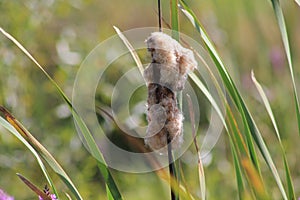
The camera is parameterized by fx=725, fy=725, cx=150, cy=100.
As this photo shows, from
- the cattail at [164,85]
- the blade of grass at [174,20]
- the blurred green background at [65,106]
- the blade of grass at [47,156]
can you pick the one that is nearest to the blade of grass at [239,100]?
the blade of grass at [174,20]

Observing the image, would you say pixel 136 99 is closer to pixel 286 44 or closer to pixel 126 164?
pixel 126 164

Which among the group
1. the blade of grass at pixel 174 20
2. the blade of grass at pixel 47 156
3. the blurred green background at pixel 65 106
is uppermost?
the blurred green background at pixel 65 106

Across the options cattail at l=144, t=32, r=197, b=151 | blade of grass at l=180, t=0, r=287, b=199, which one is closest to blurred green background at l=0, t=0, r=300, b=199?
blade of grass at l=180, t=0, r=287, b=199

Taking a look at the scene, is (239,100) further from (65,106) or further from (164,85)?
(65,106)

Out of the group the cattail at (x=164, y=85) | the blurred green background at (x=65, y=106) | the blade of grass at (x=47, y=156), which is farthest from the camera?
the blurred green background at (x=65, y=106)

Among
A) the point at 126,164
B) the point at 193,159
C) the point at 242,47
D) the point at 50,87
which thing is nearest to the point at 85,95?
the point at 50,87

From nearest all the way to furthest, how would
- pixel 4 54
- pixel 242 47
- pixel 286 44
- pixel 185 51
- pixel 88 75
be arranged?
pixel 185 51 < pixel 286 44 < pixel 4 54 < pixel 88 75 < pixel 242 47

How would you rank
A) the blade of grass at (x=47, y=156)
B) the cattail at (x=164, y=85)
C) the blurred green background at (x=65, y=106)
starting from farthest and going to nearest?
the blurred green background at (x=65, y=106), the blade of grass at (x=47, y=156), the cattail at (x=164, y=85)

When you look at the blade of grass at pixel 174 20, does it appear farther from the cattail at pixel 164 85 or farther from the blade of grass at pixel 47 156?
the blade of grass at pixel 47 156

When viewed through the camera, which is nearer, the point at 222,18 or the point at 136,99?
the point at 136,99
